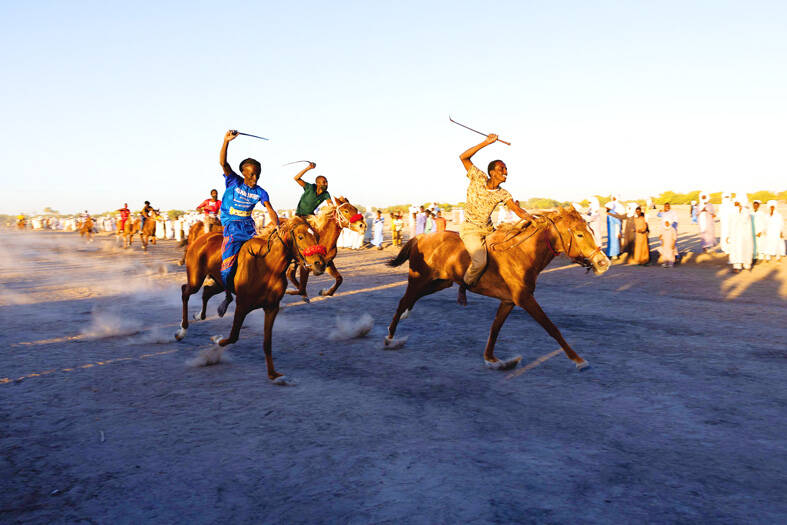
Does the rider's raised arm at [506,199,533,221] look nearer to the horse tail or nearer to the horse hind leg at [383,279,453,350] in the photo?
the horse hind leg at [383,279,453,350]

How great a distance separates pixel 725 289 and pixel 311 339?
438 inches

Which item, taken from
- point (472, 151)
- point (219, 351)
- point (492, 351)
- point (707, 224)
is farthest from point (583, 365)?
point (707, 224)

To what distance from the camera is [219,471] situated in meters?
3.73

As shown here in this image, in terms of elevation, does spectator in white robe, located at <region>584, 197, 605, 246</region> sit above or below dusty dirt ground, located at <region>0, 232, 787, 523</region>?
above

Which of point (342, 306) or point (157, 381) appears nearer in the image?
point (157, 381)

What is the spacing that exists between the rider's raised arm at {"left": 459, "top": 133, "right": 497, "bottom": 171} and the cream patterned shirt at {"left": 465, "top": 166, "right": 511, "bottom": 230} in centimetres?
8

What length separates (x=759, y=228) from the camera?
1861 centimetres

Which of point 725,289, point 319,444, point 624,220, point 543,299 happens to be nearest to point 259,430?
point 319,444

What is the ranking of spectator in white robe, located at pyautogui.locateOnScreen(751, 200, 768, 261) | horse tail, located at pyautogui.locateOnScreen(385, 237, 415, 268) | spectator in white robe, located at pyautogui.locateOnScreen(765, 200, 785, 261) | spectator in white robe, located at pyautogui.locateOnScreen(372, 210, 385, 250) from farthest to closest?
spectator in white robe, located at pyautogui.locateOnScreen(372, 210, 385, 250), spectator in white robe, located at pyautogui.locateOnScreen(765, 200, 785, 261), spectator in white robe, located at pyautogui.locateOnScreen(751, 200, 768, 261), horse tail, located at pyautogui.locateOnScreen(385, 237, 415, 268)

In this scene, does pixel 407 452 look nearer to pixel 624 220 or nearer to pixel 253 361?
pixel 253 361

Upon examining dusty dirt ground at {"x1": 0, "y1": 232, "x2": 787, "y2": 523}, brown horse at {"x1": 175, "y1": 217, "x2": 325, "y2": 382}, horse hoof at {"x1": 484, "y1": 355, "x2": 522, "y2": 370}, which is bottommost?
dusty dirt ground at {"x1": 0, "y1": 232, "x2": 787, "y2": 523}

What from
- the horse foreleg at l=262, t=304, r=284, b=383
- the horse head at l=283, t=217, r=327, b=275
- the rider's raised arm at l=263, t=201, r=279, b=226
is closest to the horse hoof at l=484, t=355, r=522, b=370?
the horse head at l=283, t=217, r=327, b=275

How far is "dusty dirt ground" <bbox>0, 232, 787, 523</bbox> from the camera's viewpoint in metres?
3.29

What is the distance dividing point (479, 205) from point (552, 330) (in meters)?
1.68
